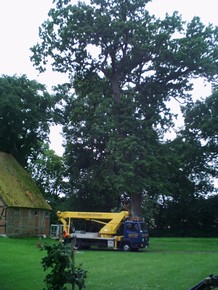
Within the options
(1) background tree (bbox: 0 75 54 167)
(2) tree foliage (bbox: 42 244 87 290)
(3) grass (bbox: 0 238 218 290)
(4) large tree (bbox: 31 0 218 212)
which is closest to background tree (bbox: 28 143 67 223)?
(1) background tree (bbox: 0 75 54 167)

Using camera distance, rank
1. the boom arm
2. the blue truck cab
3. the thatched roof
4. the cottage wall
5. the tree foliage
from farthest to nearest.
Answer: the thatched roof
the cottage wall
the boom arm
the blue truck cab
the tree foliage

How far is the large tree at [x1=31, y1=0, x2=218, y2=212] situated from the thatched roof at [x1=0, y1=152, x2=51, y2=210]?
8.70 metres

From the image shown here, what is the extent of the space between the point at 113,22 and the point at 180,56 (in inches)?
227

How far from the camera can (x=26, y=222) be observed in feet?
132

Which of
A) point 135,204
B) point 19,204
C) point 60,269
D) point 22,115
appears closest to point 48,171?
point 22,115

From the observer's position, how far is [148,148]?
34.9 m

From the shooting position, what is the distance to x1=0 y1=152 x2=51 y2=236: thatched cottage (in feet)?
123

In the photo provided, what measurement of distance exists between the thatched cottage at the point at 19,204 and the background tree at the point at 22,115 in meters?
2.18

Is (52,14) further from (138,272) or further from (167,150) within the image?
(138,272)

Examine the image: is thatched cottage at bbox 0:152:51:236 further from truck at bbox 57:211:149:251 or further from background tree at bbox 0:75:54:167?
truck at bbox 57:211:149:251

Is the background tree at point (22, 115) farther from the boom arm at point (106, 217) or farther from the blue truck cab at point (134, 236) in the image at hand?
the blue truck cab at point (134, 236)

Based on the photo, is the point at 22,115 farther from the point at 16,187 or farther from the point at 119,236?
the point at 119,236

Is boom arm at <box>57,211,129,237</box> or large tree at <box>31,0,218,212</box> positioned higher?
large tree at <box>31,0,218,212</box>

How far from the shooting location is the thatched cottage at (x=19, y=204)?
37.6 meters
